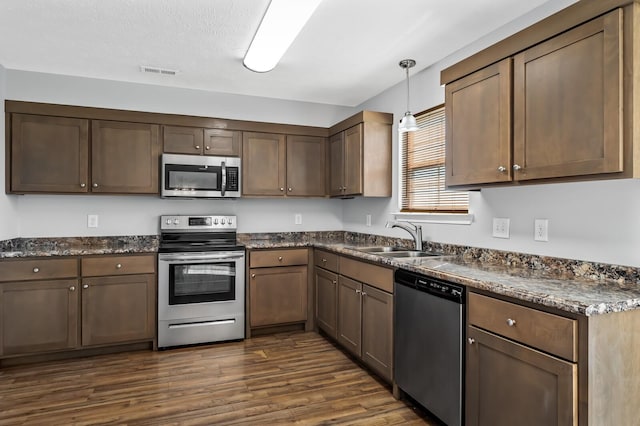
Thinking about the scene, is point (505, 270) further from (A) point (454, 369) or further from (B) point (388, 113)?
(B) point (388, 113)

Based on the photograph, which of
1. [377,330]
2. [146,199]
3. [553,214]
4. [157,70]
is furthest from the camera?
[146,199]

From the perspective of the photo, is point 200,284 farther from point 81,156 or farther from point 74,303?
point 81,156

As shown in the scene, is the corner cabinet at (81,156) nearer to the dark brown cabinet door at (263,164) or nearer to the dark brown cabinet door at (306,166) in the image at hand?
the dark brown cabinet door at (263,164)

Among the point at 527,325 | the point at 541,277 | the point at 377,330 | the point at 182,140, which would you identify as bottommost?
the point at 377,330

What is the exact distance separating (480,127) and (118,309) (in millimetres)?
3198

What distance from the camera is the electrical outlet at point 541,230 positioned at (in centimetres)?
229

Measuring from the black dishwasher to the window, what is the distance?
905 mm

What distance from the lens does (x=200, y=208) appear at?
420 cm

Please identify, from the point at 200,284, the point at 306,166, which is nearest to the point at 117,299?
the point at 200,284

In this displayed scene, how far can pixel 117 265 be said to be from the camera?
3.42 meters

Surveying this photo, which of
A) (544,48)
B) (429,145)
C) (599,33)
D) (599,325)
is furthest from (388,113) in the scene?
(599,325)

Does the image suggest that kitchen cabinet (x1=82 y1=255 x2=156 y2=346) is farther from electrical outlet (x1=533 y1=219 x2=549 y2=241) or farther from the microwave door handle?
electrical outlet (x1=533 y1=219 x2=549 y2=241)

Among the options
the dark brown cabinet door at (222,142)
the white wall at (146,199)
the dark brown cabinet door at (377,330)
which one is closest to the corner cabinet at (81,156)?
the white wall at (146,199)

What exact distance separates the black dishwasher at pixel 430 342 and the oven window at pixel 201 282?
5.87 feet
